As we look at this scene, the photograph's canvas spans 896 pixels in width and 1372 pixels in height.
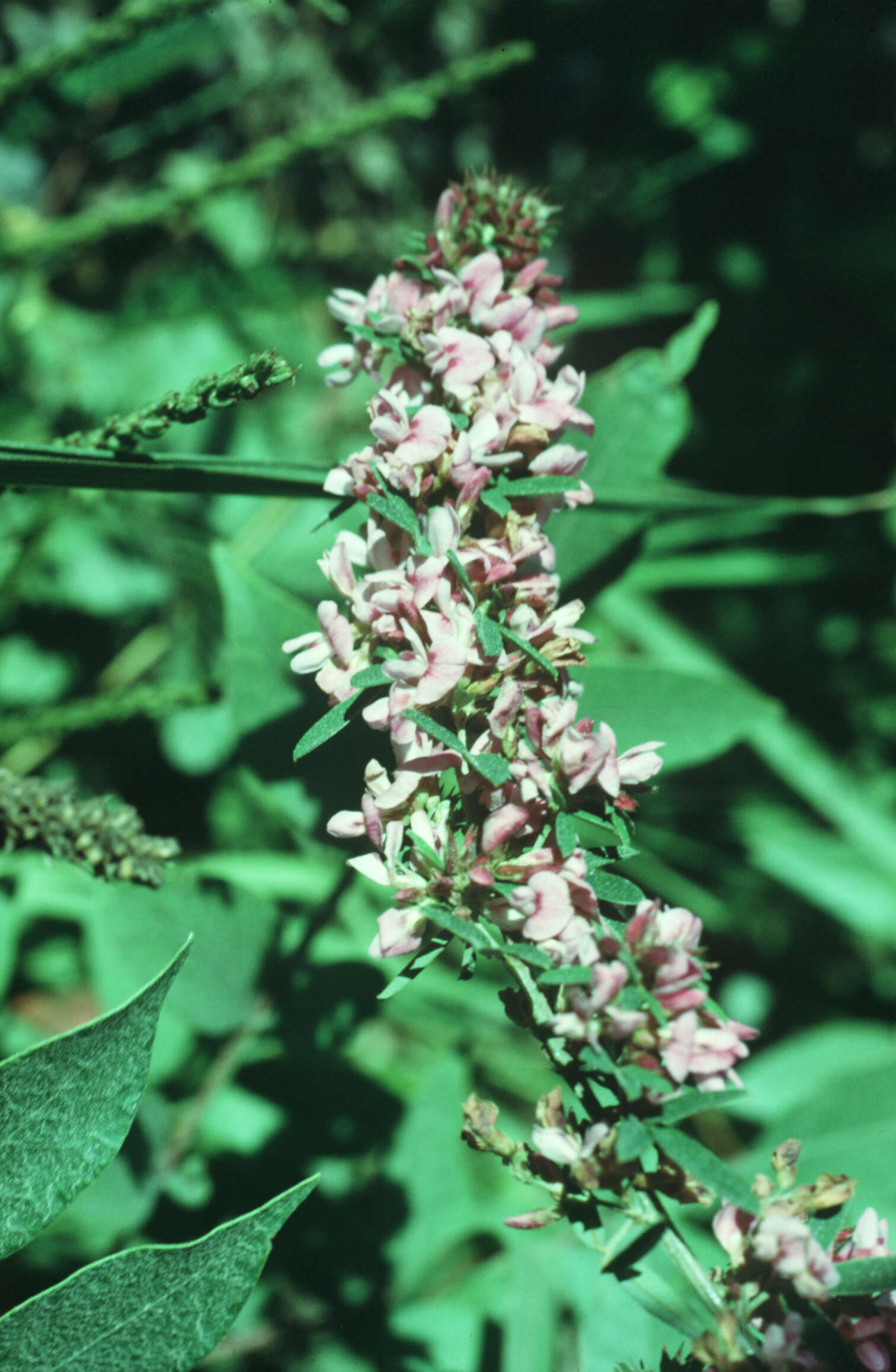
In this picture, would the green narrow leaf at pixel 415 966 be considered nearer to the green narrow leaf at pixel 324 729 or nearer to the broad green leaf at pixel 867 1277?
the green narrow leaf at pixel 324 729

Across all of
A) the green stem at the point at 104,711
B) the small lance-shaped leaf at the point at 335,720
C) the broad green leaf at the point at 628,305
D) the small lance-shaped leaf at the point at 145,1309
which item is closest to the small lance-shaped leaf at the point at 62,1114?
the small lance-shaped leaf at the point at 145,1309

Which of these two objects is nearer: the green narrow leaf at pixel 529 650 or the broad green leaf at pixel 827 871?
the green narrow leaf at pixel 529 650

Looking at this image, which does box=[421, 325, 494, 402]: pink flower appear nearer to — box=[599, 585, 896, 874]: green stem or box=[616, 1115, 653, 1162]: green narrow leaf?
box=[616, 1115, 653, 1162]: green narrow leaf

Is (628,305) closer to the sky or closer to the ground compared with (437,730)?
closer to the sky

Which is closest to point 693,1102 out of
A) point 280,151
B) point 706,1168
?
point 706,1168

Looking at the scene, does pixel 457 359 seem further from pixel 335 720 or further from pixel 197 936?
pixel 197 936

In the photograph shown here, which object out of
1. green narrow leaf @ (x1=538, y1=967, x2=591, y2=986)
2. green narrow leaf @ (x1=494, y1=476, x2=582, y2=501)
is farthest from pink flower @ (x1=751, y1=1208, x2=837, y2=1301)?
green narrow leaf @ (x1=494, y1=476, x2=582, y2=501)
